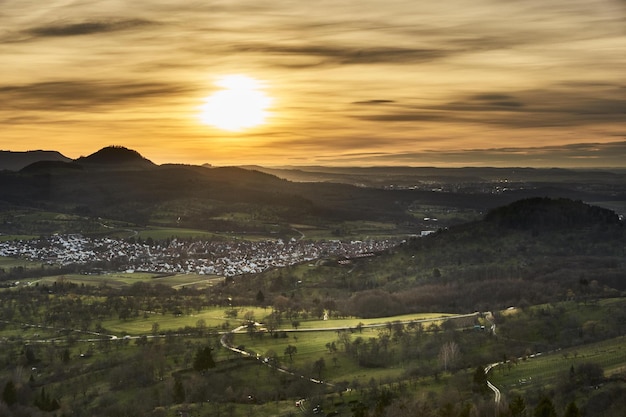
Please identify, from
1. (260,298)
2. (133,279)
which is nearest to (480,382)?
(260,298)

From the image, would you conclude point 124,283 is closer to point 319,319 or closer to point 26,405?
point 319,319

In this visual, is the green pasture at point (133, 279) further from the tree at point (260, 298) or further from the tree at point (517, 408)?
the tree at point (517, 408)

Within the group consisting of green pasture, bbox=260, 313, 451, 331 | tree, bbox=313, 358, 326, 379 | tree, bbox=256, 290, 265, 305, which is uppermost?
tree, bbox=256, 290, 265, 305

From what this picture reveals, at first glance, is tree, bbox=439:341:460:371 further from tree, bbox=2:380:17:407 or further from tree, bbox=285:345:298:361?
tree, bbox=2:380:17:407

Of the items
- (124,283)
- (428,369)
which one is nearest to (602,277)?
(428,369)

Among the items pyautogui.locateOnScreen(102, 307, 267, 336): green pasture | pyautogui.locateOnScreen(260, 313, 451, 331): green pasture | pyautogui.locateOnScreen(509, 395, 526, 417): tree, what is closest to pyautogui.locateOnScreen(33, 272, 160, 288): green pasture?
pyautogui.locateOnScreen(102, 307, 267, 336): green pasture

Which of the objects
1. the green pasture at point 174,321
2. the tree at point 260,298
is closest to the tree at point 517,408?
the green pasture at point 174,321

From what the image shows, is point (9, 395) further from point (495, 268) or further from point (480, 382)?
point (495, 268)
